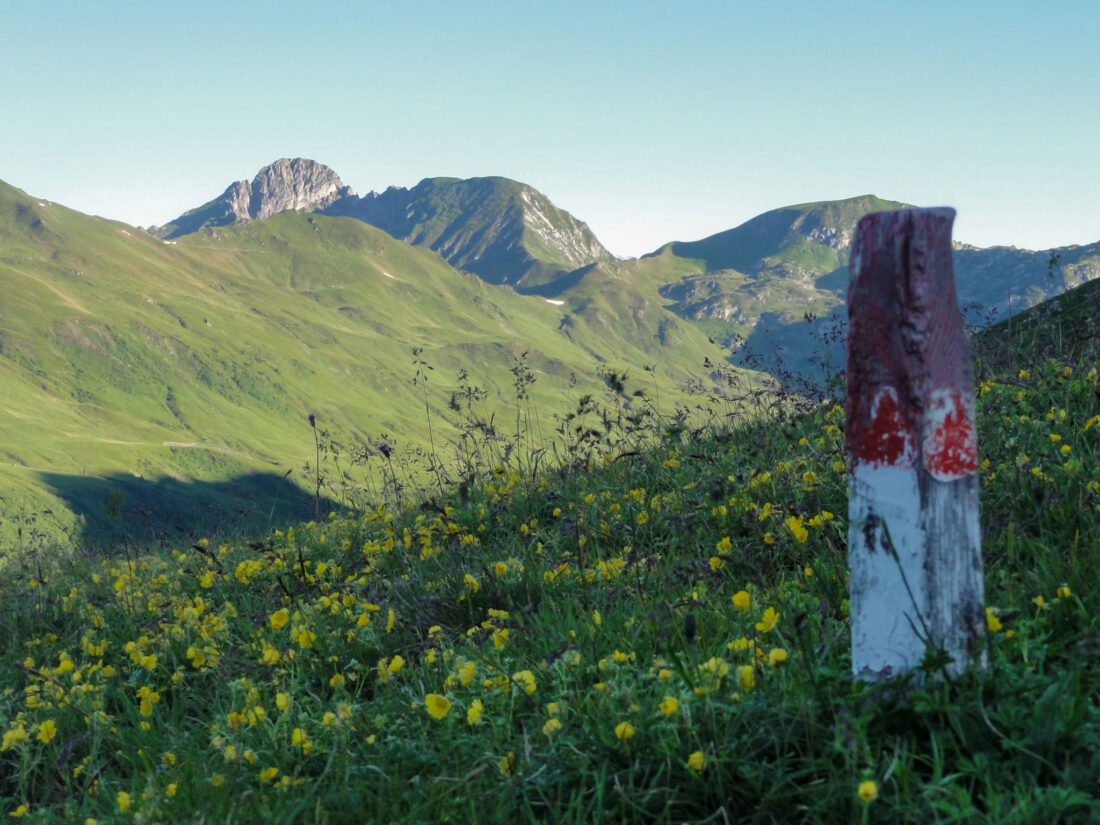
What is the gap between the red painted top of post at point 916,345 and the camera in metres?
2.07

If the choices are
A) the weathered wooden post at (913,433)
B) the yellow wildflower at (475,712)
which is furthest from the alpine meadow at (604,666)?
the weathered wooden post at (913,433)

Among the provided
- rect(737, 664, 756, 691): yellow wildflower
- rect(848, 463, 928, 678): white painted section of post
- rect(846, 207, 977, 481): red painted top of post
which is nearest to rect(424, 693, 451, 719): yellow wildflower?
rect(737, 664, 756, 691): yellow wildflower

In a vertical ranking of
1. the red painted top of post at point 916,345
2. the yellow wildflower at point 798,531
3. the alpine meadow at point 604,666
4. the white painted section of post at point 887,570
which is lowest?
the alpine meadow at point 604,666

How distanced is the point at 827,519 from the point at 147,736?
3.75 m

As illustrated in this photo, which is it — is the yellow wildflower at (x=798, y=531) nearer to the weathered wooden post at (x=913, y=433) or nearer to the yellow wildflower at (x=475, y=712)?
the weathered wooden post at (x=913, y=433)

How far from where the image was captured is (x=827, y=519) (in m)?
4.41

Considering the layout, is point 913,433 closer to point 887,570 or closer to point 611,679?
point 887,570

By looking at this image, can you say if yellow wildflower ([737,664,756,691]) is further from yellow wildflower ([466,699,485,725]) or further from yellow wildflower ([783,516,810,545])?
yellow wildflower ([783,516,810,545])

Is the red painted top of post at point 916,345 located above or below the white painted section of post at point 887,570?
above

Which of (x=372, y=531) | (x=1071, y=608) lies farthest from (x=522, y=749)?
(x=372, y=531)

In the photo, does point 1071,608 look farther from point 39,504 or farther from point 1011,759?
point 39,504

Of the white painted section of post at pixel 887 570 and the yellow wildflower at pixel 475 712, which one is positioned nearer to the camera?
the white painted section of post at pixel 887 570

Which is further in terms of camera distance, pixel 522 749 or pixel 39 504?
pixel 39 504

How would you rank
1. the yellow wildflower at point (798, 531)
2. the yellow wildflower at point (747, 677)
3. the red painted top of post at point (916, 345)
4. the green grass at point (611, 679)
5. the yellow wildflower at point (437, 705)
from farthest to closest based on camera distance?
the yellow wildflower at point (798, 531), the yellow wildflower at point (437, 705), the yellow wildflower at point (747, 677), the green grass at point (611, 679), the red painted top of post at point (916, 345)
